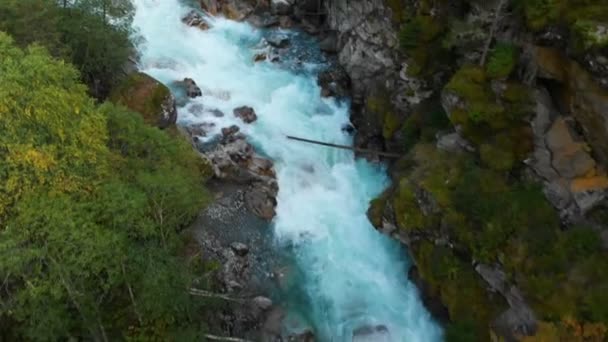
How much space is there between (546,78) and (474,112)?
2903mm

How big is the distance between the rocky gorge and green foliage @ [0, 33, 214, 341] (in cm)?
545

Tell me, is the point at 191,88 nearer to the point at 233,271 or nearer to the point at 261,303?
the point at 233,271

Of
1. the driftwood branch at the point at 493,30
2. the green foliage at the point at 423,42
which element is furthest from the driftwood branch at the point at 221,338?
the green foliage at the point at 423,42

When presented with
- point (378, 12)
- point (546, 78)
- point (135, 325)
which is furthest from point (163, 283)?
point (378, 12)

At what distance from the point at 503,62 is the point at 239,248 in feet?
45.9

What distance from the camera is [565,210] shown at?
1928 cm

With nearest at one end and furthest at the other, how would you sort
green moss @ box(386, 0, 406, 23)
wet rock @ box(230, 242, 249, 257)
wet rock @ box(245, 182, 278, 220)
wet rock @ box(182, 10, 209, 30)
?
wet rock @ box(230, 242, 249, 257)
wet rock @ box(245, 182, 278, 220)
green moss @ box(386, 0, 406, 23)
wet rock @ box(182, 10, 209, 30)

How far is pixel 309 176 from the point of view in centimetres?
2930

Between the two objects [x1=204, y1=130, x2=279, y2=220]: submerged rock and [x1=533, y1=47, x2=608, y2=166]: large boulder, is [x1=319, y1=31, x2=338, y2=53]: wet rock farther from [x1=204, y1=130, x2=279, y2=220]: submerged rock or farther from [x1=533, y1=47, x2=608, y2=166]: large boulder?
[x1=533, y1=47, x2=608, y2=166]: large boulder

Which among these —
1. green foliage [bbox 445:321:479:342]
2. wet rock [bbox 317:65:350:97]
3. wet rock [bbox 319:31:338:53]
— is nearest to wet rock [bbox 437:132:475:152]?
green foliage [bbox 445:321:479:342]

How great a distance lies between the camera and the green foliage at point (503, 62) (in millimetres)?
21594

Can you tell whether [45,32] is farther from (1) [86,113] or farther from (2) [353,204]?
(2) [353,204]

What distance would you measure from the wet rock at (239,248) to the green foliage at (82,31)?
35.4 feet

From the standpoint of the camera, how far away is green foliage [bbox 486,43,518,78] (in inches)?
850
